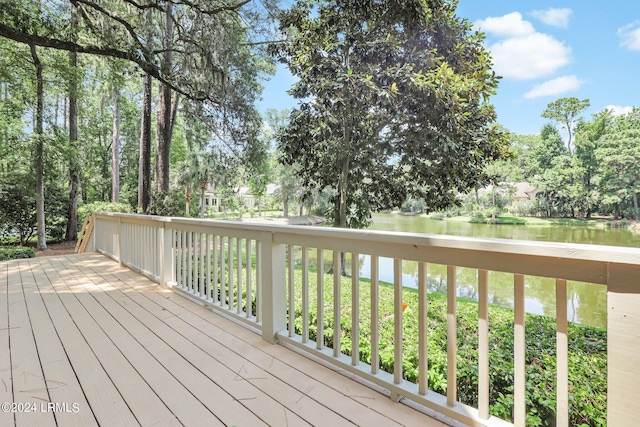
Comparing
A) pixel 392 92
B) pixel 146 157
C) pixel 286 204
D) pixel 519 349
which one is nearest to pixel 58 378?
pixel 519 349

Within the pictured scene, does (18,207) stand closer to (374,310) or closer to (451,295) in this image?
(374,310)

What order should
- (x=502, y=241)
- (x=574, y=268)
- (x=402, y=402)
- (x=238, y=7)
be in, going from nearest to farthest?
(x=574, y=268) → (x=502, y=241) → (x=402, y=402) → (x=238, y=7)

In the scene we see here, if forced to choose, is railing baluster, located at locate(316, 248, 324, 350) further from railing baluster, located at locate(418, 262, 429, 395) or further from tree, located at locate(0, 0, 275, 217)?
tree, located at locate(0, 0, 275, 217)

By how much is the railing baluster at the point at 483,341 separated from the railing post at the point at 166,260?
124 inches

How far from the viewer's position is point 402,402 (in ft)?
4.90

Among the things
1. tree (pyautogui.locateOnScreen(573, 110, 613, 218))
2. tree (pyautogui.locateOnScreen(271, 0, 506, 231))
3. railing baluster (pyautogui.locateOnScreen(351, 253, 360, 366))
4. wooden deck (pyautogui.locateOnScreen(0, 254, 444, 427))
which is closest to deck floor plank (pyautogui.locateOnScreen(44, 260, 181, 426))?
wooden deck (pyautogui.locateOnScreen(0, 254, 444, 427))

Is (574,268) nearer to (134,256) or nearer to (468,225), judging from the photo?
(134,256)

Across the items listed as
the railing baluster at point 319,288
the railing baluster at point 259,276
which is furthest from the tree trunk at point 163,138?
the railing baluster at point 319,288

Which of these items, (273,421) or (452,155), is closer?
(273,421)

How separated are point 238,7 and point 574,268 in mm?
6319

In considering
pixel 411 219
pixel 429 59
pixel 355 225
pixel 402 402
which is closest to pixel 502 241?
pixel 402 402

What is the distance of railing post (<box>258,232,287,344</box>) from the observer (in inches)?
82.6

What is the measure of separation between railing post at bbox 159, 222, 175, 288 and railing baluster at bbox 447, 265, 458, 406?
9.95 ft

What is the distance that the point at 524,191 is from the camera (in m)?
19.4
